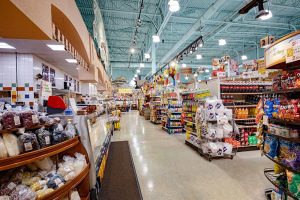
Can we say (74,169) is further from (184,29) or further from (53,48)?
(184,29)

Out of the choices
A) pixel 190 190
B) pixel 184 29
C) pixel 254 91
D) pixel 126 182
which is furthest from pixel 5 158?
pixel 184 29

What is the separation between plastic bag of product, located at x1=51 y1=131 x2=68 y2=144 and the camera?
1.88 metres

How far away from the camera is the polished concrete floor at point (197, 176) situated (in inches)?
121

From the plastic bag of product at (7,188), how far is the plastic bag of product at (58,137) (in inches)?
18.9

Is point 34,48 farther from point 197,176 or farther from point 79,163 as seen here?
point 197,176

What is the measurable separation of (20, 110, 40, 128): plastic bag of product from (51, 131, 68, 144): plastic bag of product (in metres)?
0.23

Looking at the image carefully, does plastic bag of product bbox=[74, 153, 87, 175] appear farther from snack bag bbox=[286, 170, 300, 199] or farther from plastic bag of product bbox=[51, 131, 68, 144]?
snack bag bbox=[286, 170, 300, 199]

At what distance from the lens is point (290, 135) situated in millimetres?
2318

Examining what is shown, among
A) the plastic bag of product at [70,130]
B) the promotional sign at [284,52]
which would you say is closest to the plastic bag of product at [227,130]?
the promotional sign at [284,52]

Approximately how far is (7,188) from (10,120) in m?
0.58

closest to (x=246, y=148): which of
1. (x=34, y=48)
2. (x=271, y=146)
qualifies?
(x=271, y=146)

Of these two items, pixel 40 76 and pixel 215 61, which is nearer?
pixel 40 76

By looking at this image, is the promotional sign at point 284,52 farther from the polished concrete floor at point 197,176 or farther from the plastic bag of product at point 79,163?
the plastic bag of product at point 79,163

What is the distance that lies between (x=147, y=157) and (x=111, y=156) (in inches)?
41.5
